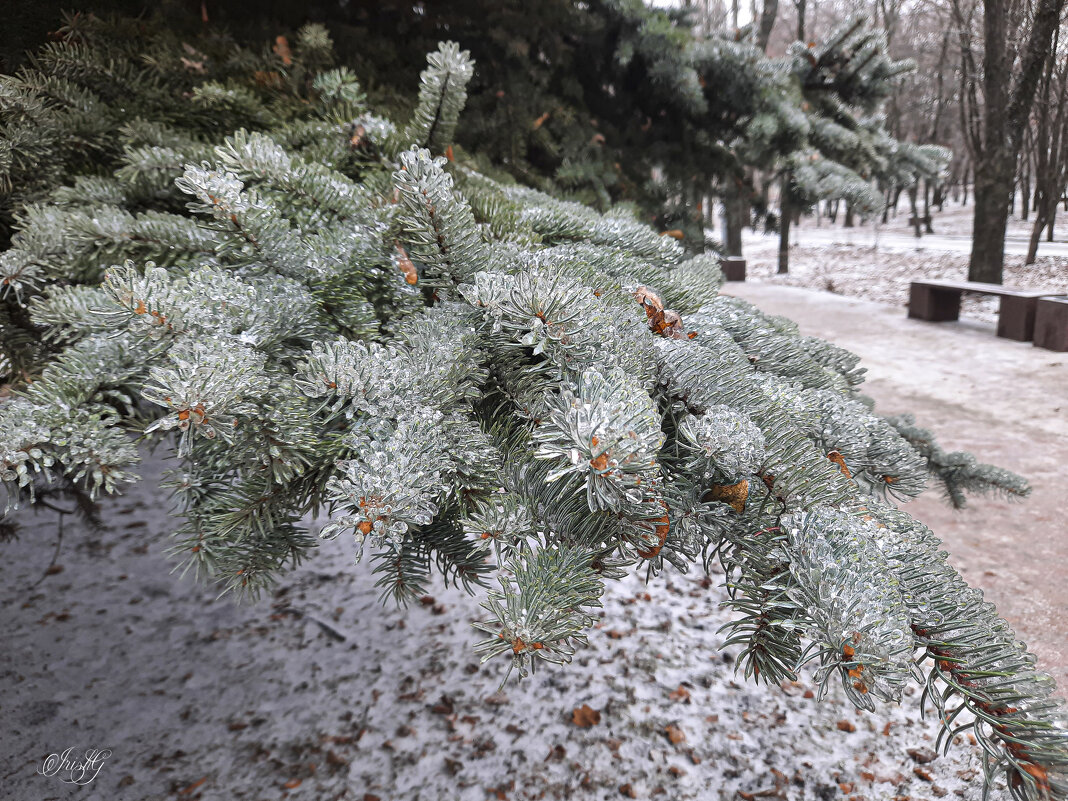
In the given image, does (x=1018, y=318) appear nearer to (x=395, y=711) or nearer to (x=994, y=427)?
(x=994, y=427)

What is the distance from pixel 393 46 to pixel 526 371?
1752 millimetres

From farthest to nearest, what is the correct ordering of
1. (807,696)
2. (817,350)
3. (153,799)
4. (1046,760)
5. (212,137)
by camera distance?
(807,696) → (153,799) → (212,137) → (817,350) → (1046,760)

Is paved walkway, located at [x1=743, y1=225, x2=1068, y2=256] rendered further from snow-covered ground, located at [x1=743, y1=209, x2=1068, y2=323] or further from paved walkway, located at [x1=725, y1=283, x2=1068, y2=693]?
paved walkway, located at [x1=725, y1=283, x2=1068, y2=693]

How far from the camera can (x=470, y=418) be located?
0.80m

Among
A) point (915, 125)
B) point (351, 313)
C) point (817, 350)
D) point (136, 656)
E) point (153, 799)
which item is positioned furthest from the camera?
point (915, 125)

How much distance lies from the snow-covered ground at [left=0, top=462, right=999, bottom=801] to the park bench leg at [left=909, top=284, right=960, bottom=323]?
5.79 meters

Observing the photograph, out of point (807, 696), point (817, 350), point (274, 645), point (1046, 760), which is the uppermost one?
point (817, 350)

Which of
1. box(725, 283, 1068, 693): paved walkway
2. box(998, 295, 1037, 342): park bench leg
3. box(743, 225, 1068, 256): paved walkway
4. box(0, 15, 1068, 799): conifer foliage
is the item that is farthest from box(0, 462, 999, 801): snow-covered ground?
box(743, 225, 1068, 256): paved walkway

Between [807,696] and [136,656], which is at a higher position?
[136,656]

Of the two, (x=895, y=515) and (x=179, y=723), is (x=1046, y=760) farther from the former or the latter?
(x=179, y=723)

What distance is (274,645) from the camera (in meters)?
2.54

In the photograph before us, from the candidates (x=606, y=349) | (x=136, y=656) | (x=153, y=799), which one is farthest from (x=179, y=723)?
(x=606, y=349)

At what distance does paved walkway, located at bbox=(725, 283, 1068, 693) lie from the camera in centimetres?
261

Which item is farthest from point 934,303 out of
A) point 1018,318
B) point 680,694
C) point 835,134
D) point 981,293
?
point 680,694
